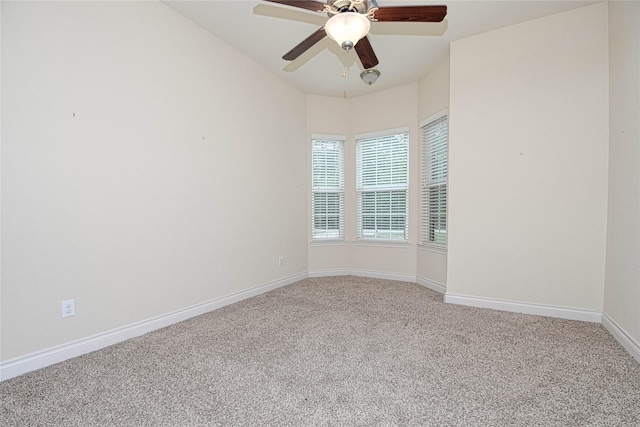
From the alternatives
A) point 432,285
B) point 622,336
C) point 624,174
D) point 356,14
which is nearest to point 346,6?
point 356,14

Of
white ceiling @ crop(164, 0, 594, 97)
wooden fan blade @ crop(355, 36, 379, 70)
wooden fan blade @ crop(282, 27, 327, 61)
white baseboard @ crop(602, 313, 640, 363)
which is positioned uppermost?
white ceiling @ crop(164, 0, 594, 97)

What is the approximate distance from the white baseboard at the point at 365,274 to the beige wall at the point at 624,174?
2120mm

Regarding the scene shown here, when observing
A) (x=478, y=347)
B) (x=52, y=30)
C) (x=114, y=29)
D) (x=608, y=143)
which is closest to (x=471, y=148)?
(x=608, y=143)

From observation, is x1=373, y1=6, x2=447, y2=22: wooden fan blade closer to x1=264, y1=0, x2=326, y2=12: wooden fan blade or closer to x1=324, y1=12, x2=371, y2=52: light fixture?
x1=324, y1=12, x2=371, y2=52: light fixture

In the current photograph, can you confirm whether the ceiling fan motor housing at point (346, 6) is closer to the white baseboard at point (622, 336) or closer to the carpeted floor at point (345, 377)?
the carpeted floor at point (345, 377)

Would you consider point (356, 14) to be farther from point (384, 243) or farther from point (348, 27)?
point (384, 243)

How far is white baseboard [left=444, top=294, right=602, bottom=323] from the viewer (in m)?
2.72

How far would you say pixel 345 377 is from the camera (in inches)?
71.3

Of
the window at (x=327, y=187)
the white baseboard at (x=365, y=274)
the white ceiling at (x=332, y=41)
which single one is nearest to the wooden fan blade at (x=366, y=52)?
the white ceiling at (x=332, y=41)

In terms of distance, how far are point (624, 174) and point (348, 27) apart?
239cm

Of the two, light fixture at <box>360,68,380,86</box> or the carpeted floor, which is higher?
light fixture at <box>360,68,380,86</box>

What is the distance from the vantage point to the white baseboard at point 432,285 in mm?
3645

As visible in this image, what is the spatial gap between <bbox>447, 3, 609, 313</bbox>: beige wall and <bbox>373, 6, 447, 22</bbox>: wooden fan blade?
1506mm

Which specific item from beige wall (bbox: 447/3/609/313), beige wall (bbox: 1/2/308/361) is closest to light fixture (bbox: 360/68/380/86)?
beige wall (bbox: 447/3/609/313)
